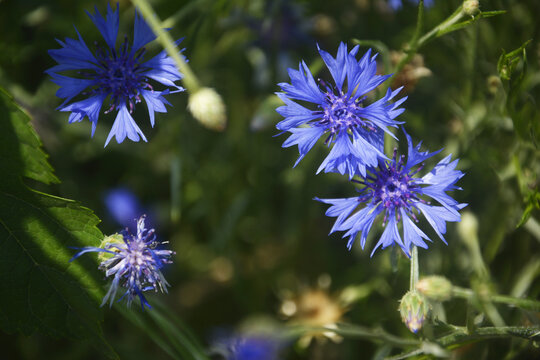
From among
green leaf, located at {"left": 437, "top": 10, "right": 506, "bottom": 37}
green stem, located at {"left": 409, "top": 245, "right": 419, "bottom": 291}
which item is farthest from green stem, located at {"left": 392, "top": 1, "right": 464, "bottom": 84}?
green stem, located at {"left": 409, "top": 245, "right": 419, "bottom": 291}

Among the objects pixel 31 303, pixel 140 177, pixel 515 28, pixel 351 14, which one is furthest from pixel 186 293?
pixel 515 28

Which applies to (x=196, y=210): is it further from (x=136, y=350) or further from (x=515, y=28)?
(x=515, y=28)

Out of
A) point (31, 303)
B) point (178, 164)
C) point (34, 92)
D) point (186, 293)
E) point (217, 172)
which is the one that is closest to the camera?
point (31, 303)

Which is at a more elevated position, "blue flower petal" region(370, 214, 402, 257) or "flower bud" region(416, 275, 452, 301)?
"blue flower petal" region(370, 214, 402, 257)

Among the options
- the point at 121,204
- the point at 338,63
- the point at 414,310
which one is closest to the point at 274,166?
the point at 121,204

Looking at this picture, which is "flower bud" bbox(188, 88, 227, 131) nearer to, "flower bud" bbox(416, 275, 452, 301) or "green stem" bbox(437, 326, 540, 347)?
"flower bud" bbox(416, 275, 452, 301)

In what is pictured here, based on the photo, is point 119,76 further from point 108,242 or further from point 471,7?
point 471,7
